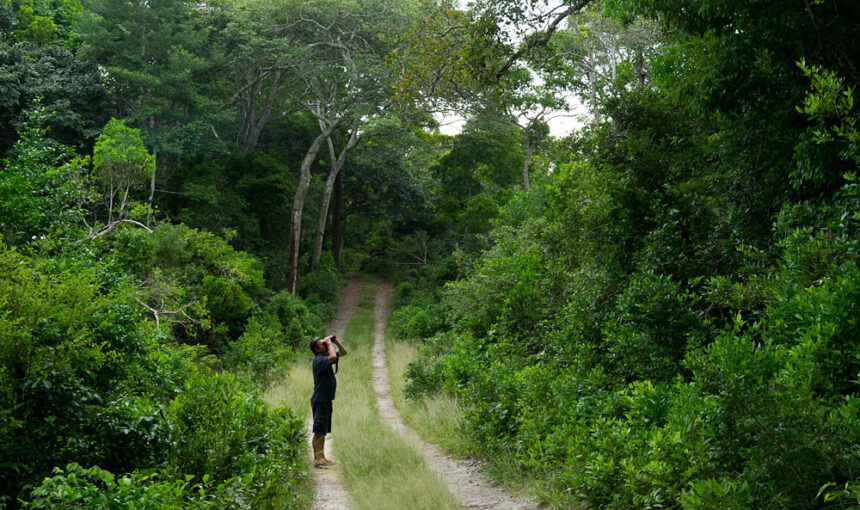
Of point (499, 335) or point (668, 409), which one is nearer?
point (668, 409)

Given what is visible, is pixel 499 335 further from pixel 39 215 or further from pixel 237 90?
pixel 237 90

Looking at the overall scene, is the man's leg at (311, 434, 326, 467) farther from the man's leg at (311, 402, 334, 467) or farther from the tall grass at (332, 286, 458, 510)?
the tall grass at (332, 286, 458, 510)

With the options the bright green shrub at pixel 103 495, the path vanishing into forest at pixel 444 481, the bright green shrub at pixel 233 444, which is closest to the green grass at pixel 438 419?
the path vanishing into forest at pixel 444 481

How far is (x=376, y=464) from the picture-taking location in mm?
7684

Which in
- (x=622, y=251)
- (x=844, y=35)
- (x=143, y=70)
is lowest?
(x=622, y=251)

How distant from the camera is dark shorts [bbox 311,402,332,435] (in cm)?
837

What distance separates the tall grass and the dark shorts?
44cm

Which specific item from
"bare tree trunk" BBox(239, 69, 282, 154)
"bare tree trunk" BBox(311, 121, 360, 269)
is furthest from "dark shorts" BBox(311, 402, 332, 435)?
"bare tree trunk" BBox(239, 69, 282, 154)

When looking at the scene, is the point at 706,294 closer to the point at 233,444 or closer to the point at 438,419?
the point at 233,444

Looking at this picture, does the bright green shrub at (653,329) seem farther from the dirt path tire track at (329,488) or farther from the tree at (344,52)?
the tree at (344,52)

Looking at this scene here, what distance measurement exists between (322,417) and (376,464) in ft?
3.94

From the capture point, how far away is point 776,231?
19.2 ft

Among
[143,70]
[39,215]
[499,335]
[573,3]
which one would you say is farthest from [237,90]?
[573,3]

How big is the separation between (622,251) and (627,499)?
4.69m
